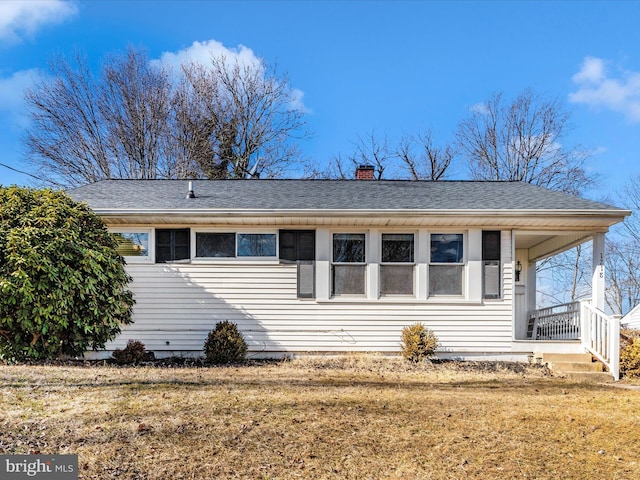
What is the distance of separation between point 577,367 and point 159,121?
65.8 feet

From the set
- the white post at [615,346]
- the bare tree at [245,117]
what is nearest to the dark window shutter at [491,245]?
the white post at [615,346]

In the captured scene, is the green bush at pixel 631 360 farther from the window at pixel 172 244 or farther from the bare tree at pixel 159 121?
the bare tree at pixel 159 121

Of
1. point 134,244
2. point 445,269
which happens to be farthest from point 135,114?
point 445,269

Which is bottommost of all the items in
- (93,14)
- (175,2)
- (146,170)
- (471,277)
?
(471,277)

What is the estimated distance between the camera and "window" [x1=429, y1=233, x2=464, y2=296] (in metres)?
8.88

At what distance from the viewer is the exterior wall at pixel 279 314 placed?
8.84 metres

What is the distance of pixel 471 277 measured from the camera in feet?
28.9

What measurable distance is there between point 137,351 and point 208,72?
1872 centimetres

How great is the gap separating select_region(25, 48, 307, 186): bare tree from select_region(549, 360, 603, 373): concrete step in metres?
16.2

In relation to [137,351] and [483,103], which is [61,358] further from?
[483,103]

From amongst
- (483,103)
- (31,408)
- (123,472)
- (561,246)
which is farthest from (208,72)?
(123,472)

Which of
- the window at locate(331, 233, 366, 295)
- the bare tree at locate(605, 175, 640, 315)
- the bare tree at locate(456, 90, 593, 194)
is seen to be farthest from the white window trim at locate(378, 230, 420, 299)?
the bare tree at locate(605, 175, 640, 315)

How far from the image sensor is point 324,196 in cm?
966

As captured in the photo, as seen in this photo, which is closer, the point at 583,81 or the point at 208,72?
the point at 583,81
